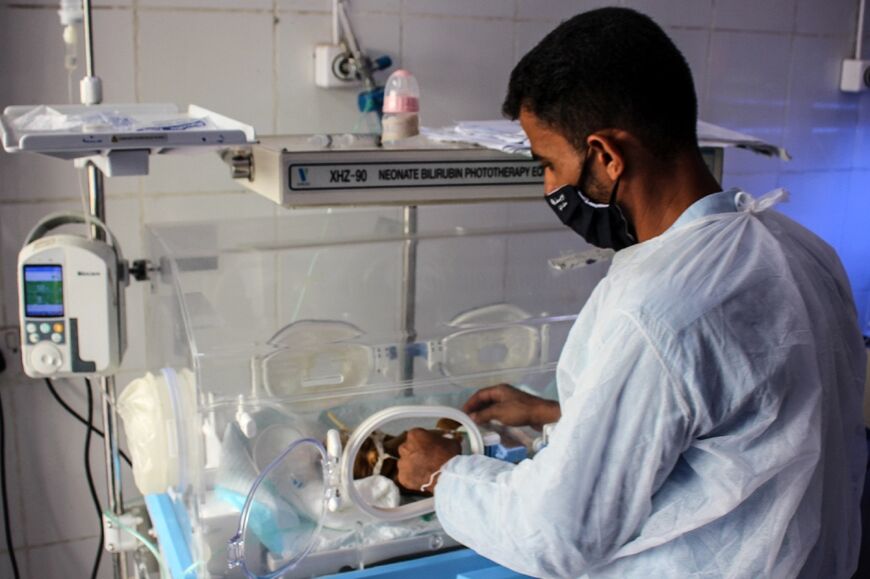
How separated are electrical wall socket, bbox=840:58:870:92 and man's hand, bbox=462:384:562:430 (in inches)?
65.6

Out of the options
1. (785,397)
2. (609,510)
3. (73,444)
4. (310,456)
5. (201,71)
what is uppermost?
(201,71)

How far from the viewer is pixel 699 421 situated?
97 cm

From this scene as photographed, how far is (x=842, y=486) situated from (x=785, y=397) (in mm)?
211

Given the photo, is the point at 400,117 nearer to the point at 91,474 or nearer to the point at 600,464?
the point at 600,464

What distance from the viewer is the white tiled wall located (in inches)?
71.5

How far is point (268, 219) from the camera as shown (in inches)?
80.0

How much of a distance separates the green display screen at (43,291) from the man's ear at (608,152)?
2.87 feet

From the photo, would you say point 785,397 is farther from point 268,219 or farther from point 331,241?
point 268,219

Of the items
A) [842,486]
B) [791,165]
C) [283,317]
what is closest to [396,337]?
[283,317]

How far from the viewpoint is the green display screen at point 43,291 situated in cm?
145

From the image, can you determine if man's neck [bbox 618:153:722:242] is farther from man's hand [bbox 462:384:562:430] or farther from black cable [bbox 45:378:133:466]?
black cable [bbox 45:378:133:466]

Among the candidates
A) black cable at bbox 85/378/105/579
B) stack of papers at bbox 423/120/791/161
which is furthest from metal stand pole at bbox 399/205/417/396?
black cable at bbox 85/378/105/579

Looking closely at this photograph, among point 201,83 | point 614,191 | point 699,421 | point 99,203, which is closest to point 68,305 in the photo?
point 99,203

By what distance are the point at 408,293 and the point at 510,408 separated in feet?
1.22
